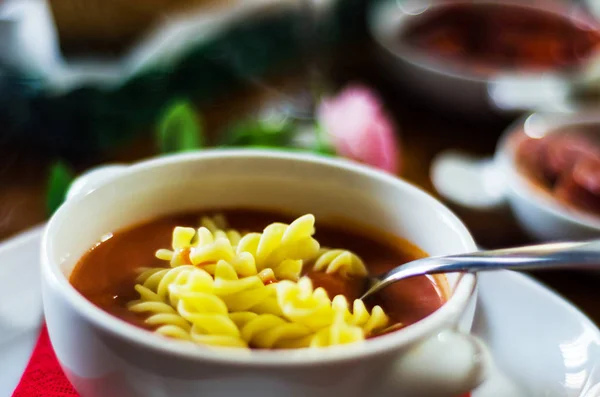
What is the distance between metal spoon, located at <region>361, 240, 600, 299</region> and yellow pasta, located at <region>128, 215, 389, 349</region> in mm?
88

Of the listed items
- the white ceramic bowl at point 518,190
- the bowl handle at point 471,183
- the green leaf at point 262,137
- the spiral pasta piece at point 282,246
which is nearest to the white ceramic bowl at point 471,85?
the white ceramic bowl at point 518,190

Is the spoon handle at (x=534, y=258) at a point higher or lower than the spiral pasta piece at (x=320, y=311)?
higher

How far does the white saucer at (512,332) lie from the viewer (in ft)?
2.45

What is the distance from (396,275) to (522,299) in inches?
8.3

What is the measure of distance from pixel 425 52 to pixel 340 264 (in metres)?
1.11

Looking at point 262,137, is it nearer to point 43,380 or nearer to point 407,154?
point 407,154

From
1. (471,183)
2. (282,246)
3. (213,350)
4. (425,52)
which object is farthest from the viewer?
(425,52)

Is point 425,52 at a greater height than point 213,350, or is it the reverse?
point 213,350

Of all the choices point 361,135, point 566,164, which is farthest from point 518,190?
point 361,135

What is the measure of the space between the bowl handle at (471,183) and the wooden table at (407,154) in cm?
3

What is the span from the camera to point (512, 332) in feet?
2.75

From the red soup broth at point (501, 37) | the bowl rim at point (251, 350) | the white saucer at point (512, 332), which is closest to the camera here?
the bowl rim at point (251, 350)

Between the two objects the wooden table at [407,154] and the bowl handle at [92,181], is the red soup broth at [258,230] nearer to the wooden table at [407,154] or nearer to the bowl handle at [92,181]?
the bowl handle at [92,181]

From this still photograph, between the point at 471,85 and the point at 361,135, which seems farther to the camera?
the point at 471,85
